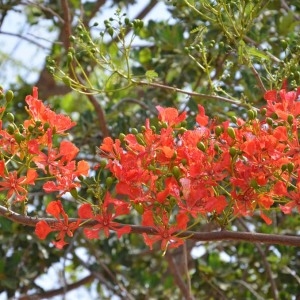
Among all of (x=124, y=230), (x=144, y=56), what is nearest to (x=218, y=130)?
(x=124, y=230)

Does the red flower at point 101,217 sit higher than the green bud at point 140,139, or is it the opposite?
the green bud at point 140,139

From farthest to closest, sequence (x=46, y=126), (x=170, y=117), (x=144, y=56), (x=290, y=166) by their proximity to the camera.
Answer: (x=144, y=56)
(x=170, y=117)
(x=46, y=126)
(x=290, y=166)

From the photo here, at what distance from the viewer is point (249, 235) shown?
2027mm

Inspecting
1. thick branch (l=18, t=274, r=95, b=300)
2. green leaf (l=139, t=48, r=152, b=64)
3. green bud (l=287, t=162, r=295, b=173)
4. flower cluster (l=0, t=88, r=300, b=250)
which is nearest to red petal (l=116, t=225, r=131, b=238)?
flower cluster (l=0, t=88, r=300, b=250)

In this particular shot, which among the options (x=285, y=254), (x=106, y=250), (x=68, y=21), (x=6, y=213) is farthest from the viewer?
(x=106, y=250)

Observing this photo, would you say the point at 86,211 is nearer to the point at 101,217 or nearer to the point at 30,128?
the point at 101,217

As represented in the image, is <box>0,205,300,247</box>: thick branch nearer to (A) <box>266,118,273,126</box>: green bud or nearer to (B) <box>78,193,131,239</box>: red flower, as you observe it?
(B) <box>78,193,131,239</box>: red flower

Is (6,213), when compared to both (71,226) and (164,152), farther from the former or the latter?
(164,152)

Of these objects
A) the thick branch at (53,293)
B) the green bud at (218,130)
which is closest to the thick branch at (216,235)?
the green bud at (218,130)

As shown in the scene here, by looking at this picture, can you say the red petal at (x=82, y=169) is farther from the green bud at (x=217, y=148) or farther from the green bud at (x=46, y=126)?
the green bud at (x=217, y=148)

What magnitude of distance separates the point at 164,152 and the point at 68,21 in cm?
135

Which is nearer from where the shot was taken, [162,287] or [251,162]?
[251,162]

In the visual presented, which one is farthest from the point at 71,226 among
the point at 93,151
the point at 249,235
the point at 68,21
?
the point at 93,151

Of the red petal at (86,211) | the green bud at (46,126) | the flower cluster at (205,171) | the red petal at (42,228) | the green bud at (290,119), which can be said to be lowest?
the red petal at (42,228)
